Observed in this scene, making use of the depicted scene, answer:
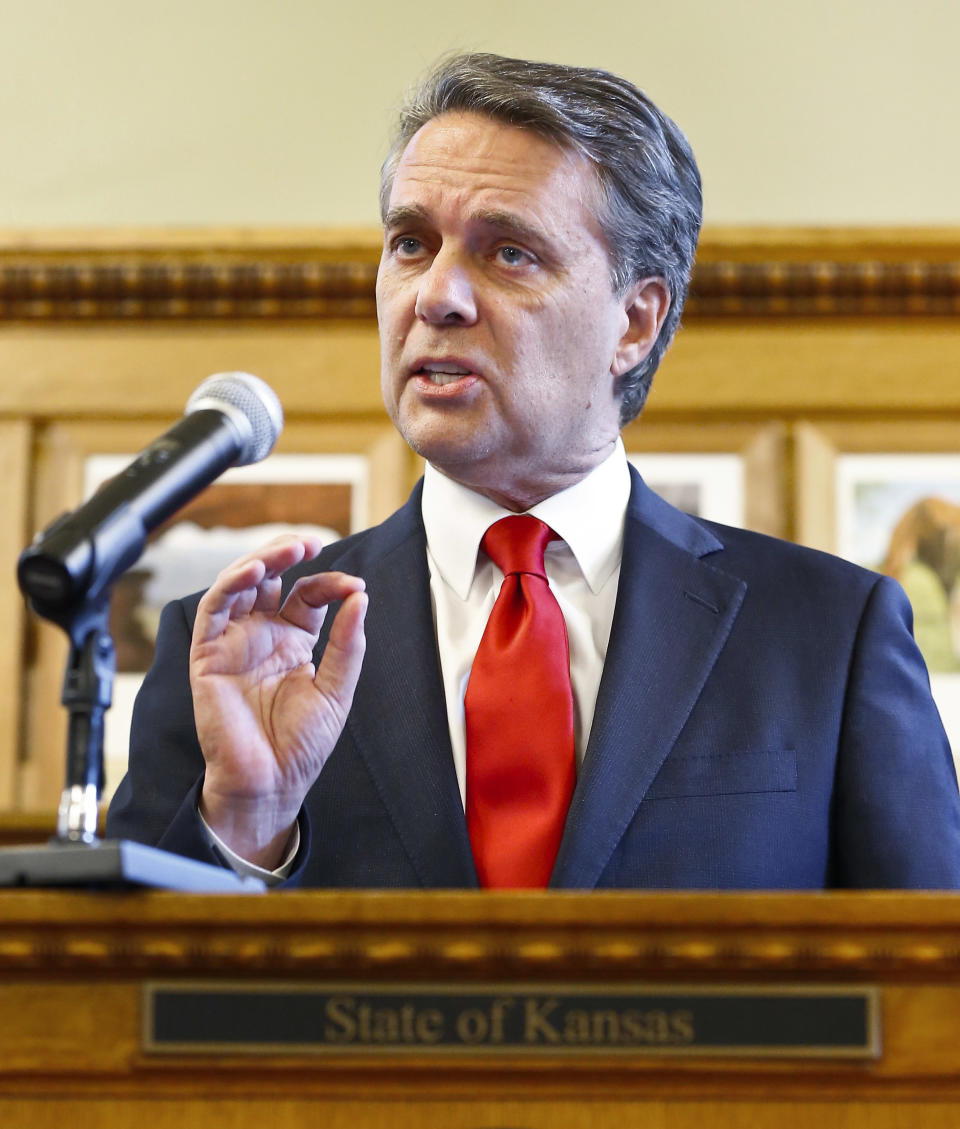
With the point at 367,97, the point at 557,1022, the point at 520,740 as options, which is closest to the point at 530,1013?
the point at 557,1022

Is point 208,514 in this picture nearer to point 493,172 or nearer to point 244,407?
point 493,172

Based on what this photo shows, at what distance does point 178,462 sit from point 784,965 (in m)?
0.60

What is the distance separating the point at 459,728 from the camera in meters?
2.05

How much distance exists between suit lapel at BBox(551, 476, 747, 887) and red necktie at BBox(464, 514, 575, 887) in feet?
0.13

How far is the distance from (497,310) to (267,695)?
68 centimetres

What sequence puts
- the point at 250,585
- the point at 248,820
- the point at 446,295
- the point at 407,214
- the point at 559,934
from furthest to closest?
1. the point at 407,214
2. the point at 446,295
3. the point at 248,820
4. the point at 250,585
5. the point at 559,934

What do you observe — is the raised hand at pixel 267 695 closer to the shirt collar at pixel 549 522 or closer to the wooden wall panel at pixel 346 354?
the shirt collar at pixel 549 522

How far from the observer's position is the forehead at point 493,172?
2.20 m

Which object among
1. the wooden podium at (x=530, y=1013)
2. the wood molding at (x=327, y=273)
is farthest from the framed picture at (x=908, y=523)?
the wooden podium at (x=530, y=1013)

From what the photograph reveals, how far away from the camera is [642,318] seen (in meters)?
2.45

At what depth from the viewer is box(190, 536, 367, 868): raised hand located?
5.38ft

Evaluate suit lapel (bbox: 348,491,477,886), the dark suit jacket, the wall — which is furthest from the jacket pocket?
the wall

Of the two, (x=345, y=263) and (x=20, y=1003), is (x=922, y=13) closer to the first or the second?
(x=345, y=263)

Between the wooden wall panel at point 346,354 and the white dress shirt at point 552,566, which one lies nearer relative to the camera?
the white dress shirt at point 552,566
